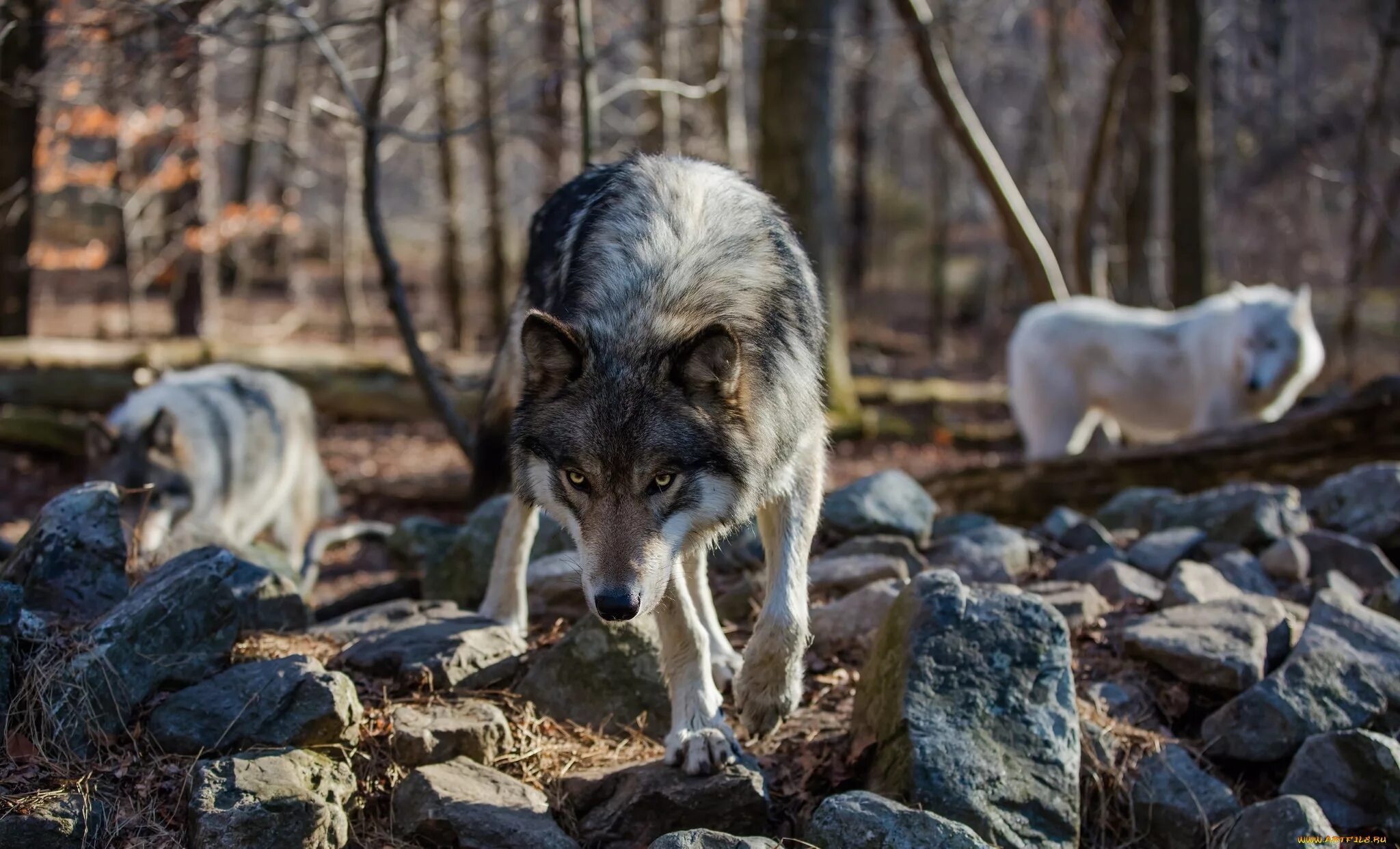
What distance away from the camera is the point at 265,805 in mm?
3100

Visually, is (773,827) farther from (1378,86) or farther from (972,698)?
(1378,86)

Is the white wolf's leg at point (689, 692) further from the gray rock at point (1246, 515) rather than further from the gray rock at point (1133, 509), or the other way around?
the gray rock at point (1133, 509)

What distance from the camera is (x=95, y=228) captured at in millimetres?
26438

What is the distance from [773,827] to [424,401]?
30.2 feet

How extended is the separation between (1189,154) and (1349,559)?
9.25m

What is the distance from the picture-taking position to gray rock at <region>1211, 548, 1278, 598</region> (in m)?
5.08

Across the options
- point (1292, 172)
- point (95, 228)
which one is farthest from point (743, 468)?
point (95, 228)

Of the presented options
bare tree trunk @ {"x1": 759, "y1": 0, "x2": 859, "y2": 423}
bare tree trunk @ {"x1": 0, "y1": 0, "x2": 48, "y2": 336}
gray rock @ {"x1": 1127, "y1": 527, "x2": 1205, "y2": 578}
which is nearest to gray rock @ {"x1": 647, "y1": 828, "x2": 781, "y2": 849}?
gray rock @ {"x1": 1127, "y1": 527, "x2": 1205, "y2": 578}

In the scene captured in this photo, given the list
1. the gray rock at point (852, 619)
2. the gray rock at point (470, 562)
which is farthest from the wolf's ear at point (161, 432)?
the gray rock at point (852, 619)

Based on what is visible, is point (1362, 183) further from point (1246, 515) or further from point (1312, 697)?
point (1312, 697)

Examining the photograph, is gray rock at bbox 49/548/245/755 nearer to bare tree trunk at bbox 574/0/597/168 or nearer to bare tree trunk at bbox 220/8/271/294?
bare tree trunk at bbox 574/0/597/168

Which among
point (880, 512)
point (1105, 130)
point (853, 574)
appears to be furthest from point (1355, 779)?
point (1105, 130)

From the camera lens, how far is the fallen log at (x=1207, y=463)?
6.54 m

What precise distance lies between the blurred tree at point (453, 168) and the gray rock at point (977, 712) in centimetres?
1085
